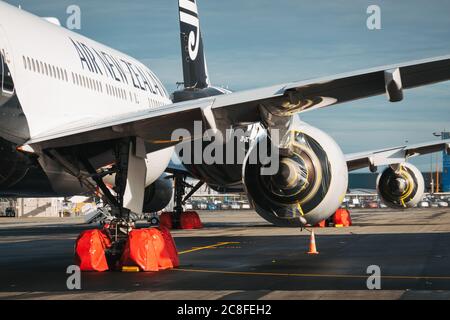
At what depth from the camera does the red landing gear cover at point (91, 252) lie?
15.4 metres

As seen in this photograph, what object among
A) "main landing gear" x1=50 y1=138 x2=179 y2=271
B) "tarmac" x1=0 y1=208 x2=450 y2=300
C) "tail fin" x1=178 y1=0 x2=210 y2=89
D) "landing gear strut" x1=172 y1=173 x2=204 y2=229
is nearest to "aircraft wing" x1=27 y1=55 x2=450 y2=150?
"main landing gear" x1=50 y1=138 x2=179 y2=271

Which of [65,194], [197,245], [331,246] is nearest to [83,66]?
[65,194]

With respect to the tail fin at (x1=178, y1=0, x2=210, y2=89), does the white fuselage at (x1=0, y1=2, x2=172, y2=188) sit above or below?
below

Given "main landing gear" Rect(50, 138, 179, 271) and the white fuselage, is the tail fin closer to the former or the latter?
the white fuselage

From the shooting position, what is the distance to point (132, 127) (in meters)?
14.6

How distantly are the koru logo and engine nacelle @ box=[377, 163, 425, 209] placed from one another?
10.4 meters

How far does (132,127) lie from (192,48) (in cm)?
2435

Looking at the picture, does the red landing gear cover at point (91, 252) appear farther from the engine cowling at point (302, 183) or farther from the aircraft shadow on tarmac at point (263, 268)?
the engine cowling at point (302, 183)

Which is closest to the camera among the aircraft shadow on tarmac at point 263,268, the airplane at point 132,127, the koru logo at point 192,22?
the aircraft shadow on tarmac at point 263,268

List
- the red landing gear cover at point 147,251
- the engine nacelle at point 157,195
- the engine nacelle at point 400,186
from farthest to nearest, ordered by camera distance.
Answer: the engine nacelle at point 400,186 < the engine nacelle at point 157,195 < the red landing gear cover at point 147,251

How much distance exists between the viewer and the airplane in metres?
13.2

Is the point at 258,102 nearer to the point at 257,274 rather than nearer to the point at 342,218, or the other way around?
the point at 257,274

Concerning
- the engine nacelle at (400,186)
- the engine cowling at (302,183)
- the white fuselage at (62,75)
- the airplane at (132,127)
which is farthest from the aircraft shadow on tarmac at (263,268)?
the engine nacelle at (400,186)
